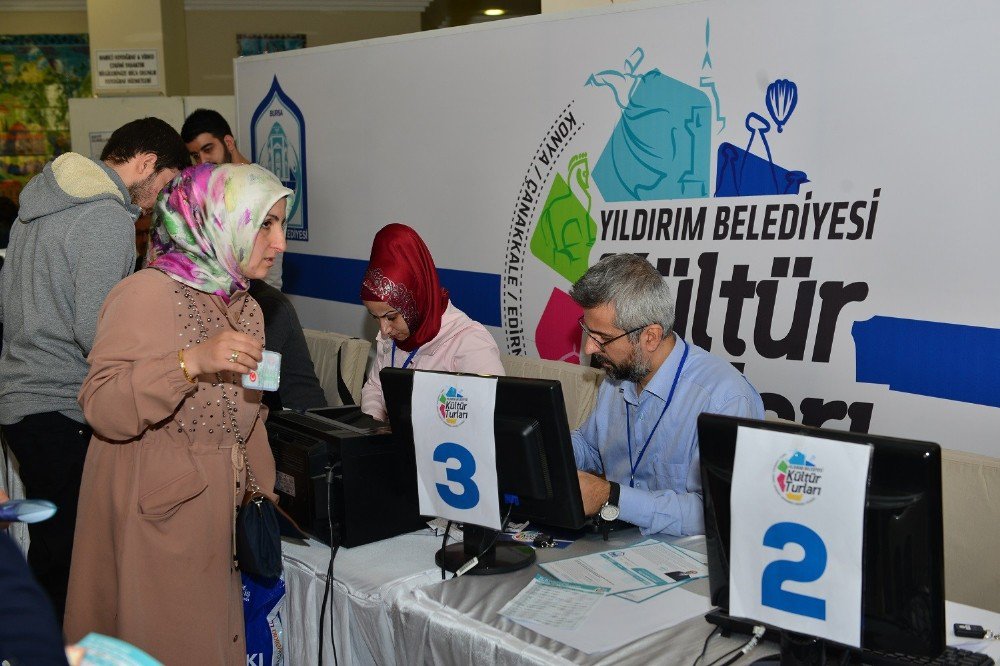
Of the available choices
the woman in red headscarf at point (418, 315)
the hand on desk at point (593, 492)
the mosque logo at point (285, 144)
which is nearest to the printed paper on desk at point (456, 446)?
the hand on desk at point (593, 492)

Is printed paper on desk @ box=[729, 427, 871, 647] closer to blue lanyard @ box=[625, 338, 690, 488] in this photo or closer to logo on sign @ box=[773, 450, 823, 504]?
logo on sign @ box=[773, 450, 823, 504]

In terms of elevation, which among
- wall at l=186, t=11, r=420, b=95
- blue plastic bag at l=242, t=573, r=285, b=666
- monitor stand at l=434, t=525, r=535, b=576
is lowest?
blue plastic bag at l=242, t=573, r=285, b=666

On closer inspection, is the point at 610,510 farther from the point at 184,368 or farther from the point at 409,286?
the point at 409,286

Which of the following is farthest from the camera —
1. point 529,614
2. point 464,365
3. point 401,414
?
point 464,365

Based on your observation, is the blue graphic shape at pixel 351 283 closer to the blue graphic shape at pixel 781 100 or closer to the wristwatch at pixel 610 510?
the blue graphic shape at pixel 781 100

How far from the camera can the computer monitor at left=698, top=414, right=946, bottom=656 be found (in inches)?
56.1

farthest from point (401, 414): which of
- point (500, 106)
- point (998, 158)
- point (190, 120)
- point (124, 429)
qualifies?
point (190, 120)

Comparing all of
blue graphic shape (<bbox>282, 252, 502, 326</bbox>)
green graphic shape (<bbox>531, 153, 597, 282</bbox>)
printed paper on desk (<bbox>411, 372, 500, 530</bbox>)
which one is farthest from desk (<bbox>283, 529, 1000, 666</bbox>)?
blue graphic shape (<bbox>282, 252, 502, 326</bbox>)

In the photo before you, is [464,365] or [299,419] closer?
[299,419]

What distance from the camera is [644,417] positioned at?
2.52 metres

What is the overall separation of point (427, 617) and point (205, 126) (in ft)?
10.8

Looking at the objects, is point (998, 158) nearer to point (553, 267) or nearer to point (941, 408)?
point (941, 408)

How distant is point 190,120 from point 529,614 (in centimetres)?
351

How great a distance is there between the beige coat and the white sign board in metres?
6.52
